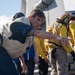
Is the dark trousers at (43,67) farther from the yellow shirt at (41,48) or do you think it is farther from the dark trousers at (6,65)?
the dark trousers at (6,65)

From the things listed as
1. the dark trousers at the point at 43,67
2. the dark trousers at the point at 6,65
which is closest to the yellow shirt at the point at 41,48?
the dark trousers at the point at 43,67

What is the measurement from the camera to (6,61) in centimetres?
437

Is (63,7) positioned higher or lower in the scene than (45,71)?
higher

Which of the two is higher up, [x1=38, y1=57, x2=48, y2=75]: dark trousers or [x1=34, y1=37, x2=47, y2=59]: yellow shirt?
[x1=34, y1=37, x2=47, y2=59]: yellow shirt

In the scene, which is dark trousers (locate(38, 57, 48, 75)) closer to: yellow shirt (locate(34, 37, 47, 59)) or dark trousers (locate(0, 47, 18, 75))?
yellow shirt (locate(34, 37, 47, 59))

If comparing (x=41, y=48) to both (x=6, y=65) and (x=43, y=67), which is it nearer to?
(x=43, y=67)

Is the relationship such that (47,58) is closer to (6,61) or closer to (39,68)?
(39,68)

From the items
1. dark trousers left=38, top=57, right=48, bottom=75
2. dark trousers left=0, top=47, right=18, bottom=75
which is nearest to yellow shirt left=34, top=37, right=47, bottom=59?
dark trousers left=38, top=57, right=48, bottom=75

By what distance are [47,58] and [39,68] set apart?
0.32 metres

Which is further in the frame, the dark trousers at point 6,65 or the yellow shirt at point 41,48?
the yellow shirt at point 41,48

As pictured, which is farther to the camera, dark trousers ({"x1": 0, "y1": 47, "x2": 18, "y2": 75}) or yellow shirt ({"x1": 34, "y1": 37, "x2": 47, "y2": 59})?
yellow shirt ({"x1": 34, "y1": 37, "x2": 47, "y2": 59})

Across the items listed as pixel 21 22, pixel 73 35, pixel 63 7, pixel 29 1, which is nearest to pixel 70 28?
pixel 73 35

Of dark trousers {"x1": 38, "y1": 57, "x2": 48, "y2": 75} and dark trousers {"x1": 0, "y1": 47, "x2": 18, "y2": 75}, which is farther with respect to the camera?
dark trousers {"x1": 38, "y1": 57, "x2": 48, "y2": 75}

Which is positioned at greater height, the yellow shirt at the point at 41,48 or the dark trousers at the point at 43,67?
the yellow shirt at the point at 41,48
